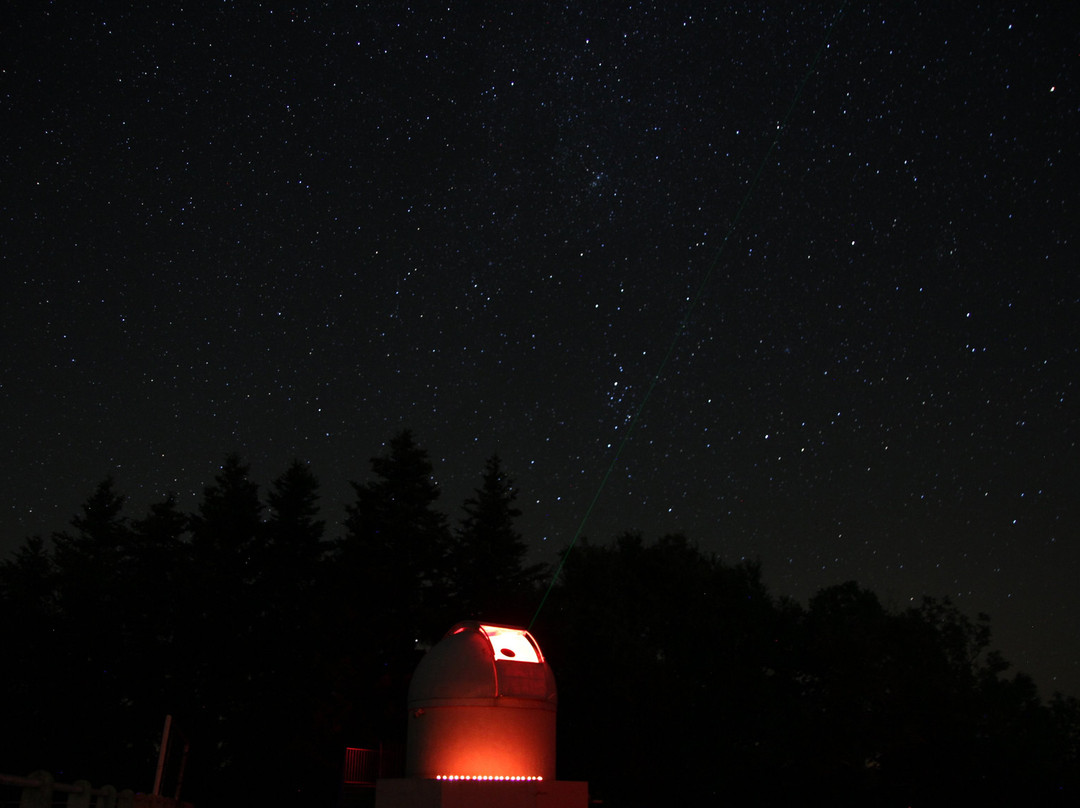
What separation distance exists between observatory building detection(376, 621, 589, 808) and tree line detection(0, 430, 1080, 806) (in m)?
10.5

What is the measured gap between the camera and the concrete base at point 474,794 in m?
14.9

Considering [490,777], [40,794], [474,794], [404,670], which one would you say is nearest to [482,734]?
[490,777]

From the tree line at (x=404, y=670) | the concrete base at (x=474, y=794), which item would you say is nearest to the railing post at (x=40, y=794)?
the concrete base at (x=474, y=794)

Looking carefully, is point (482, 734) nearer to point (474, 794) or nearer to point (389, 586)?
point (474, 794)

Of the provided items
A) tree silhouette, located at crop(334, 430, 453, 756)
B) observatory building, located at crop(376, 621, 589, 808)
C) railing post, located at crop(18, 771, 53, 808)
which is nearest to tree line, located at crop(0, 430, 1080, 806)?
tree silhouette, located at crop(334, 430, 453, 756)

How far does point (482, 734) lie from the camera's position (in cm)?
1614

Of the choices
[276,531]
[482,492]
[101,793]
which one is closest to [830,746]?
[482,492]

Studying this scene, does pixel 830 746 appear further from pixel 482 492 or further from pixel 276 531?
pixel 276 531

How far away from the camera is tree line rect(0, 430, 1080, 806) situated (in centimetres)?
2762

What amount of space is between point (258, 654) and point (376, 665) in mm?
4135

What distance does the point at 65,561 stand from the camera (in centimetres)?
3456

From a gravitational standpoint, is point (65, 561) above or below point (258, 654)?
above

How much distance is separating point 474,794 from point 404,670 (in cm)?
1461

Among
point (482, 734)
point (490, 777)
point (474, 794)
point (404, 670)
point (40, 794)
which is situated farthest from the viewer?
point (404, 670)
